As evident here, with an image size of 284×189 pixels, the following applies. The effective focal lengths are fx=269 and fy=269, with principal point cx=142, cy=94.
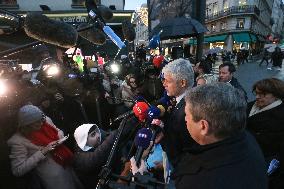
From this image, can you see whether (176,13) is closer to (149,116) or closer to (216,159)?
(149,116)

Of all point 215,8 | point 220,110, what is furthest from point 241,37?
point 220,110

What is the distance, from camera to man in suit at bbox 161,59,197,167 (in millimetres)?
2424

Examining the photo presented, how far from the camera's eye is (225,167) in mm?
1351

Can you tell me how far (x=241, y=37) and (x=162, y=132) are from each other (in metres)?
47.4

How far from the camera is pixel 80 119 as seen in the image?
4609mm

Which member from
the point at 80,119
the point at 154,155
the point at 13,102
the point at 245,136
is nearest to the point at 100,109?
the point at 80,119

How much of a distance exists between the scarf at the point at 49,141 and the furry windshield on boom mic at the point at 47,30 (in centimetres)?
137

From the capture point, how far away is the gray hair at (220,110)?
1.48m

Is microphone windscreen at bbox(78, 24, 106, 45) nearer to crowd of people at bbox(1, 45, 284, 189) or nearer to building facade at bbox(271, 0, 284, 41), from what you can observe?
crowd of people at bbox(1, 45, 284, 189)

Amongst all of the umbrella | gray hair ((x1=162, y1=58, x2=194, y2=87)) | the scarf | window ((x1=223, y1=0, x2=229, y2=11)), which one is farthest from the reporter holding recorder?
window ((x1=223, y1=0, x2=229, y2=11))

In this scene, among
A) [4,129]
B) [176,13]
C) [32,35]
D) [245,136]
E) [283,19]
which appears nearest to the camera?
[245,136]

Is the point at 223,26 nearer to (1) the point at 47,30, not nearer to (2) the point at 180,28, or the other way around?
(2) the point at 180,28

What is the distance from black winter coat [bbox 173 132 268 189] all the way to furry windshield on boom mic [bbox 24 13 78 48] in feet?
4.45

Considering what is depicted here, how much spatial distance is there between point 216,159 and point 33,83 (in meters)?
3.67
